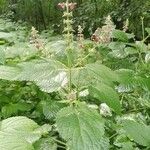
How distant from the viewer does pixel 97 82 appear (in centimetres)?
121

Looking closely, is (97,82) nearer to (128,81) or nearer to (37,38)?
(128,81)

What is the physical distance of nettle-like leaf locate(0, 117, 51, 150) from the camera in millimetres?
1052

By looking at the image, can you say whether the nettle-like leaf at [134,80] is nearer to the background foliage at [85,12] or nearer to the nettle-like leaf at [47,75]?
the nettle-like leaf at [47,75]

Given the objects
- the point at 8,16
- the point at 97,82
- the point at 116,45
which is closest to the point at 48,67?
the point at 97,82

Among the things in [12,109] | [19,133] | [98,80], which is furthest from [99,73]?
[12,109]

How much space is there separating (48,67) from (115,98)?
208 millimetres

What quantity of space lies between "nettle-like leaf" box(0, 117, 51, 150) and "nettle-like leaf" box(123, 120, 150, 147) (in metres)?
0.24

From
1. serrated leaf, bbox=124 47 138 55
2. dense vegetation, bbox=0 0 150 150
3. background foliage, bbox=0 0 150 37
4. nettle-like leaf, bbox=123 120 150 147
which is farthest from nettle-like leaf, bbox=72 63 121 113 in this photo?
background foliage, bbox=0 0 150 37

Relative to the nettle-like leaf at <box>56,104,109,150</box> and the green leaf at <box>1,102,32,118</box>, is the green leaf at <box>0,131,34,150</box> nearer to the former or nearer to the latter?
the nettle-like leaf at <box>56,104,109,150</box>

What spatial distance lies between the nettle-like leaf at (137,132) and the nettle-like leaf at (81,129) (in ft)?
0.59

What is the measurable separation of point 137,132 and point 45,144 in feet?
0.91

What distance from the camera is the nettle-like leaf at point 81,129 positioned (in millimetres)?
1043

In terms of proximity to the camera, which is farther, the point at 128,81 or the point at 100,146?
the point at 128,81

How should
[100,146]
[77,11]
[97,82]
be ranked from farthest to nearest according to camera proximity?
[77,11] < [97,82] < [100,146]
